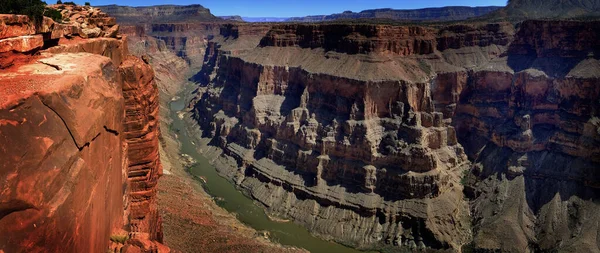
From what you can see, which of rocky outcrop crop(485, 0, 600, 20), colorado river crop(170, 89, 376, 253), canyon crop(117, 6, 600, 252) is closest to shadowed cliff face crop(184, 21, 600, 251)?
canyon crop(117, 6, 600, 252)

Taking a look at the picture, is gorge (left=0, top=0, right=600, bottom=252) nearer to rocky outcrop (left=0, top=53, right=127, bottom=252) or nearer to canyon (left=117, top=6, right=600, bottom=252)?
canyon (left=117, top=6, right=600, bottom=252)

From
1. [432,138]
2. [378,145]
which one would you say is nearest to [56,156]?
[378,145]

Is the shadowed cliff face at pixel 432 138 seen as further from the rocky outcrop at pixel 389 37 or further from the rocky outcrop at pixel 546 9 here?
the rocky outcrop at pixel 546 9

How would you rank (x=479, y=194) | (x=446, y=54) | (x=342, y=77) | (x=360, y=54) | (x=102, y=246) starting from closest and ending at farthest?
1. (x=102, y=246)
2. (x=479, y=194)
3. (x=342, y=77)
4. (x=360, y=54)
5. (x=446, y=54)

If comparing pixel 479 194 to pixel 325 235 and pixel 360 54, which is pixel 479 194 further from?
pixel 360 54

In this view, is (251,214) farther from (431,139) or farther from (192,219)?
(431,139)

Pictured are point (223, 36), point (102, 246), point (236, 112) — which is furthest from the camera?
point (223, 36)

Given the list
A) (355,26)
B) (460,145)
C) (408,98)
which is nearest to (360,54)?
(355,26)
